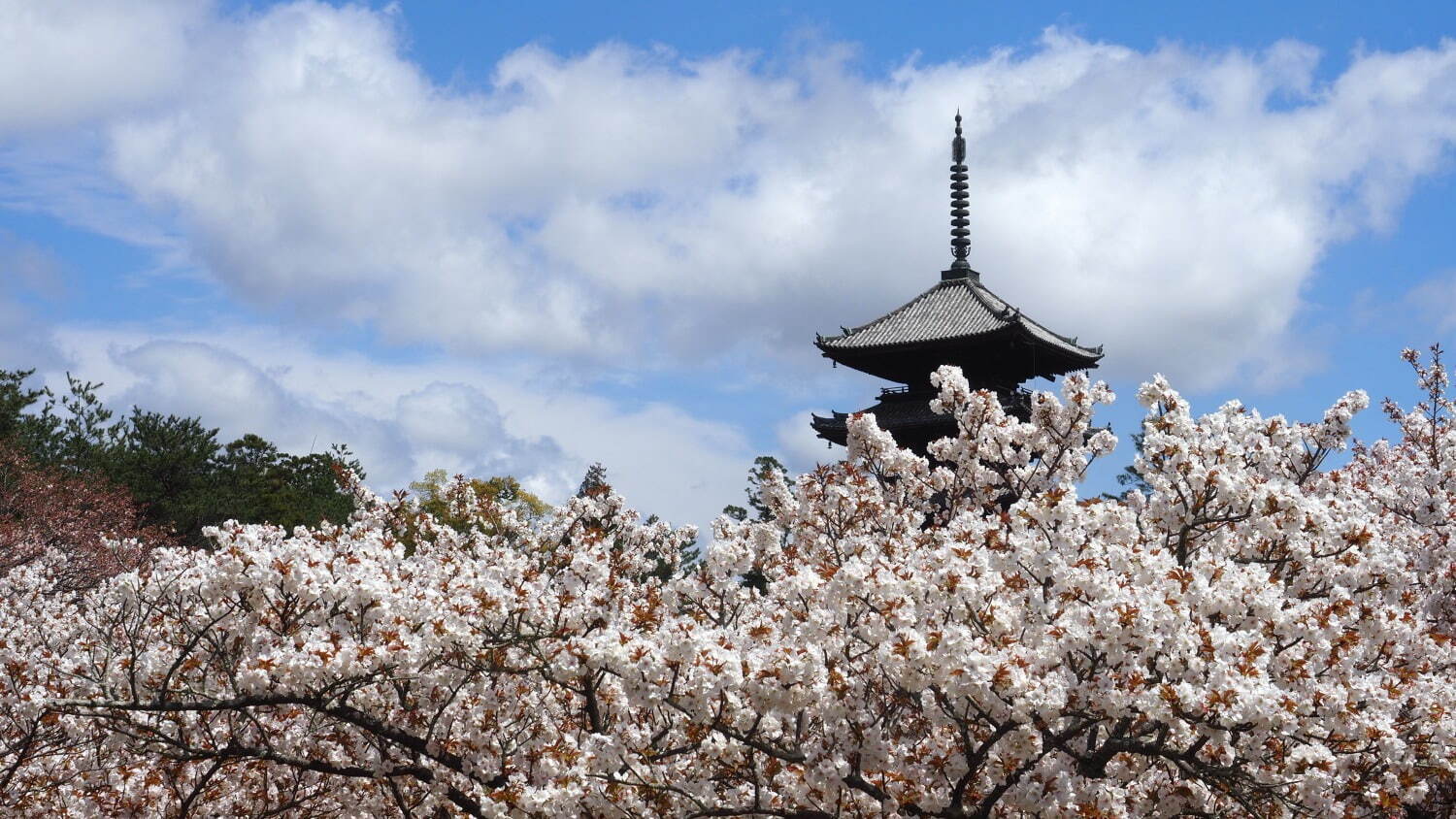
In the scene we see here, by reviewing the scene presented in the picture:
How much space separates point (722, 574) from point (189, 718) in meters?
4.08

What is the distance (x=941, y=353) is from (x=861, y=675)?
81.5ft

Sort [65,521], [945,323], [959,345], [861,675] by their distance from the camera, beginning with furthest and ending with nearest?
1. [945,323]
2. [959,345]
3. [65,521]
4. [861,675]

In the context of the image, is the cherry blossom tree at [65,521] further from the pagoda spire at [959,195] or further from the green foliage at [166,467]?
the pagoda spire at [959,195]

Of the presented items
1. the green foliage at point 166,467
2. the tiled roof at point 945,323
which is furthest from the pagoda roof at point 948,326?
the green foliage at point 166,467

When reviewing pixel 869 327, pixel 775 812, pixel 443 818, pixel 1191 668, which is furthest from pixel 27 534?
pixel 1191 668

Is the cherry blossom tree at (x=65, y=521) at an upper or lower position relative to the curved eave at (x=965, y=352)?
lower

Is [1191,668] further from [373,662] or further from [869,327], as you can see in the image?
[869,327]

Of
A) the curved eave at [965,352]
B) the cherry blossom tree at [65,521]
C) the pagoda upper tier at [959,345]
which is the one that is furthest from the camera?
the pagoda upper tier at [959,345]

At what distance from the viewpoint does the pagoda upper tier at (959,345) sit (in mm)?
30312

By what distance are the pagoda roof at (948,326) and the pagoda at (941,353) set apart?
24 mm

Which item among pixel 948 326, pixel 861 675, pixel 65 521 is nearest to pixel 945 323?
pixel 948 326

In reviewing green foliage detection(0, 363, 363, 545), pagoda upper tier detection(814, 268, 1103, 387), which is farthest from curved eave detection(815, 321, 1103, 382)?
green foliage detection(0, 363, 363, 545)

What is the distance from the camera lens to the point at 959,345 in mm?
30578

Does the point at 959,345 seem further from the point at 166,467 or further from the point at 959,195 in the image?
the point at 166,467
